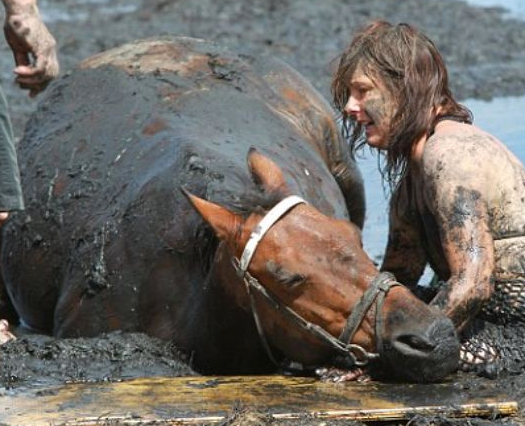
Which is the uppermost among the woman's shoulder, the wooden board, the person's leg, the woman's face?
the woman's face

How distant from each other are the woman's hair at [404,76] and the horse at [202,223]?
54 cm

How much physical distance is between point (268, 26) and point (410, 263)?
1004 cm

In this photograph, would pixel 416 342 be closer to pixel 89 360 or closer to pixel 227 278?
pixel 227 278

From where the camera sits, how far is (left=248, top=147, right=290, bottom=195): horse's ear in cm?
632

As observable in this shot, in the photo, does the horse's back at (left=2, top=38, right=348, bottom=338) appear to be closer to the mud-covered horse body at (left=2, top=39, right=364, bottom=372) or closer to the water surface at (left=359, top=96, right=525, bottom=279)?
the mud-covered horse body at (left=2, top=39, right=364, bottom=372)

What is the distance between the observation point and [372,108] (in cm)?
659

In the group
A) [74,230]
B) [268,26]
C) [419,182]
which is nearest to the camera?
[419,182]

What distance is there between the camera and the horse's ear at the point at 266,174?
632 cm

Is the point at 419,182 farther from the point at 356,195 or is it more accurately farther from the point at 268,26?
the point at 268,26

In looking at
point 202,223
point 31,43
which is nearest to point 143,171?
point 202,223

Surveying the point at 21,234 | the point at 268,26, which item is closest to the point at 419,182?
the point at 21,234

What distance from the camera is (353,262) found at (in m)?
6.06

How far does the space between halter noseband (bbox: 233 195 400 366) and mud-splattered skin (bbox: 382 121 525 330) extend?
28 cm

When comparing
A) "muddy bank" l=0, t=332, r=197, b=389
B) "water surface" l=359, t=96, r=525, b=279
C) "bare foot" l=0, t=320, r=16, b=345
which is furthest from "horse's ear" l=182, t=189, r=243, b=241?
"water surface" l=359, t=96, r=525, b=279
